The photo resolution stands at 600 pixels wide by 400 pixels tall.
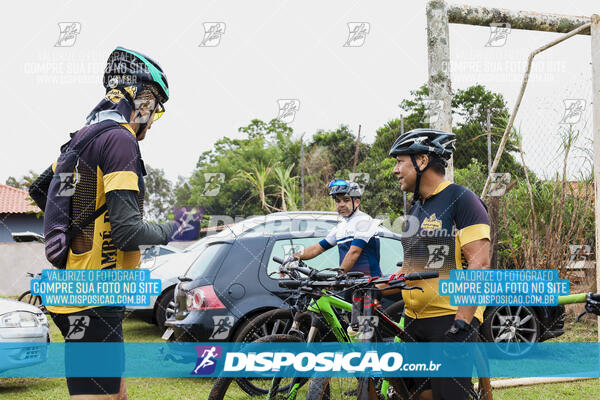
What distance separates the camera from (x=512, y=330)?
22.2 ft

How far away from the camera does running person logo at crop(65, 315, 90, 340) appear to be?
2350 mm

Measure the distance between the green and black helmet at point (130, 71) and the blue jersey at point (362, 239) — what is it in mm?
3053

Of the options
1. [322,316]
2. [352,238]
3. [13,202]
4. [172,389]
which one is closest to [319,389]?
[322,316]

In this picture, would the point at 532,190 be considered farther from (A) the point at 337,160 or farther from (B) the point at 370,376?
(A) the point at 337,160

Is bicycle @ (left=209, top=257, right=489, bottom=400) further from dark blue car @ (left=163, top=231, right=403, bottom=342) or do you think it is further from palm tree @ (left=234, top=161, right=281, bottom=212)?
palm tree @ (left=234, top=161, right=281, bottom=212)

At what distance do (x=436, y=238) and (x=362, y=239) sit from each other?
2125 millimetres

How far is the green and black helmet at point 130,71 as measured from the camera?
2.57m

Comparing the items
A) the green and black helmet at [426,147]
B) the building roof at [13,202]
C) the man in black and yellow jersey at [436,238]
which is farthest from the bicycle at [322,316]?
the building roof at [13,202]

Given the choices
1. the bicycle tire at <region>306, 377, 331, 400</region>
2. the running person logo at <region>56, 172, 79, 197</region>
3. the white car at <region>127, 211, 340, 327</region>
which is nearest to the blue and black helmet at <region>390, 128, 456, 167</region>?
the bicycle tire at <region>306, 377, 331, 400</region>

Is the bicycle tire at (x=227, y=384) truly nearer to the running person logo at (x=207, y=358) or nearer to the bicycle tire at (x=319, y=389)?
the bicycle tire at (x=319, y=389)

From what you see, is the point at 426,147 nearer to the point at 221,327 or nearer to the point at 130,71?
the point at 130,71

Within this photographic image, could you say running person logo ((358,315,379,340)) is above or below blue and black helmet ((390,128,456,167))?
below

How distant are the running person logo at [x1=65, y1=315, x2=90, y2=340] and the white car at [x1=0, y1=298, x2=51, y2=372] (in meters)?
3.93

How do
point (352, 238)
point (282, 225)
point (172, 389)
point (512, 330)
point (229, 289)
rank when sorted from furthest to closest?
point (282, 225)
point (512, 330)
point (172, 389)
point (229, 289)
point (352, 238)
